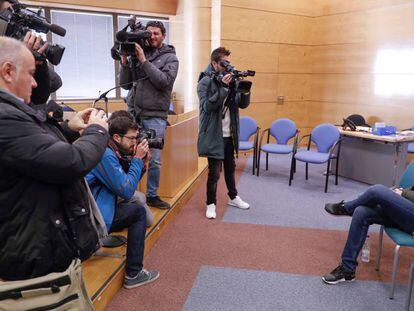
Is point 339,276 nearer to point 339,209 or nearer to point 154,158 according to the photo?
point 339,209

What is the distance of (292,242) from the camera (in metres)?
2.98

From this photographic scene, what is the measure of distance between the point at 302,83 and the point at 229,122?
143 inches

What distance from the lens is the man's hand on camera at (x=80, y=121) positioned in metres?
1.45

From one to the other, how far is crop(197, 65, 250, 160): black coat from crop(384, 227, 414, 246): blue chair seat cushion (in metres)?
1.52

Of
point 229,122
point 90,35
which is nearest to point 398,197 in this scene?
point 229,122

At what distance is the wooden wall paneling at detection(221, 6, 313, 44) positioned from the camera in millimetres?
5730

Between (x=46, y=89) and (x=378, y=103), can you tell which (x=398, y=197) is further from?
(x=378, y=103)

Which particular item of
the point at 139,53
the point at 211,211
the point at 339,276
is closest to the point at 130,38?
the point at 139,53

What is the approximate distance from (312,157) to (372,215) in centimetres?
199

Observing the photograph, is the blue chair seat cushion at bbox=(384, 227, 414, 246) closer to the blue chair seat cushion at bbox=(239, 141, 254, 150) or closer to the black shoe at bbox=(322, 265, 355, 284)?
the black shoe at bbox=(322, 265, 355, 284)

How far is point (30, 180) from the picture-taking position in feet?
3.82

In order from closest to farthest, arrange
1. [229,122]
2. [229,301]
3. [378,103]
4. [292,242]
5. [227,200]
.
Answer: [229,301], [292,242], [229,122], [227,200], [378,103]

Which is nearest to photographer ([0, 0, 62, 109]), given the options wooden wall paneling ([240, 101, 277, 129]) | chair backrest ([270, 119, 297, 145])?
chair backrest ([270, 119, 297, 145])

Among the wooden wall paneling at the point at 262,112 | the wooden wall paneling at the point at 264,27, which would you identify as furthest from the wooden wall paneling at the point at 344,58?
the wooden wall paneling at the point at 262,112
